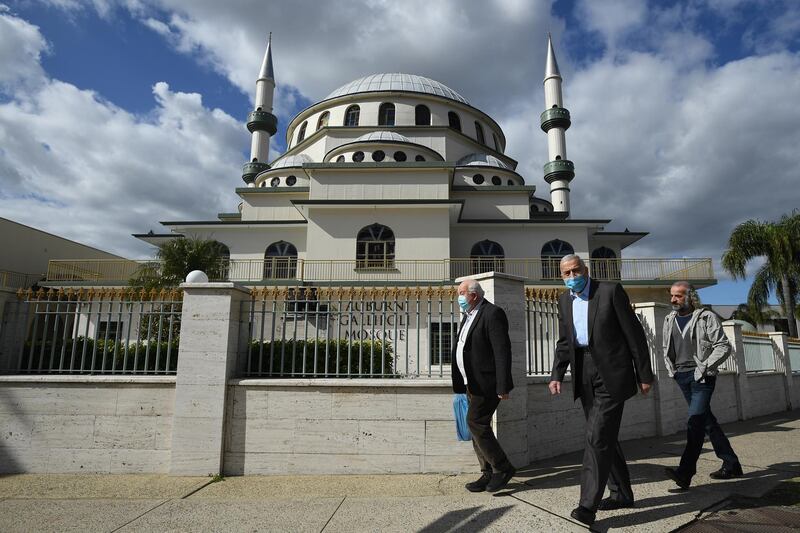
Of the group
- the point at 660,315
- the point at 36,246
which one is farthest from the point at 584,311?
the point at 36,246

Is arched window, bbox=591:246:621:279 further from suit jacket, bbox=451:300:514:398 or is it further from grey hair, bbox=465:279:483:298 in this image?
suit jacket, bbox=451:300:514:398

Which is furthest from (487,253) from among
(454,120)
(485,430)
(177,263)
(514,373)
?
(485,430)

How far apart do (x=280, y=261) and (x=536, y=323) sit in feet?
58.1

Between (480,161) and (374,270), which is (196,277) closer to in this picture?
(374,270)

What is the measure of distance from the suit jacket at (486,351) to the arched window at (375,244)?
16.4 metres

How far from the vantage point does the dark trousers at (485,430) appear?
13.6 ft

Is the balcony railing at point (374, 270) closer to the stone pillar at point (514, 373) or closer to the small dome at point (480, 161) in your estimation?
the small dome at point (480, 161)

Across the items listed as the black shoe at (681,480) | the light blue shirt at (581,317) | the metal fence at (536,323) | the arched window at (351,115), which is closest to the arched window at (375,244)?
the arched window at (351,115)

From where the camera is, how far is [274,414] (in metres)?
5.08

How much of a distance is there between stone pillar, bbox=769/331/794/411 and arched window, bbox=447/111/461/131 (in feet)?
71.5

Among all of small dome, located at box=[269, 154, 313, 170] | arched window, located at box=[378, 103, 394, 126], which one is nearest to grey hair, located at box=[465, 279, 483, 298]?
small dome, located at box=[269, 154, 313, 170]

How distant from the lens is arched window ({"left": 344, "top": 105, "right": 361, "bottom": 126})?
29500 mm

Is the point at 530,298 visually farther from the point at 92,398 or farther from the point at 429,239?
the point at 429,239

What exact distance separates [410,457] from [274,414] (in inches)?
60.2
